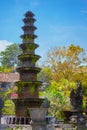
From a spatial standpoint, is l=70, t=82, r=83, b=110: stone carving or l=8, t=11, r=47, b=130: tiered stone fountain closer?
l=70, t=82, r=83, b=110: stone carving

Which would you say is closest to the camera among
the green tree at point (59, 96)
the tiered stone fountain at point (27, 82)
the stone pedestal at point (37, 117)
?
the stone pedestal at point (37, 117)

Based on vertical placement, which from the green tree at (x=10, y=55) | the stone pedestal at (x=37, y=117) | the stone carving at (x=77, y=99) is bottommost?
the stone pedestal at (x=37, y=117)

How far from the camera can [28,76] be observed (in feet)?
91.0

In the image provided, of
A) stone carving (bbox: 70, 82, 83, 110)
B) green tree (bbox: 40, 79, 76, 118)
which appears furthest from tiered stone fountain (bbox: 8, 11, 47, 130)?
green tree (bbox: 40, 79, 76, 118)

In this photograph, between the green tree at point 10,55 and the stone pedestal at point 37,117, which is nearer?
the stone pedestal at point 37,117

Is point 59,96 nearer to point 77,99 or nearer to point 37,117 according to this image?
point 77,99

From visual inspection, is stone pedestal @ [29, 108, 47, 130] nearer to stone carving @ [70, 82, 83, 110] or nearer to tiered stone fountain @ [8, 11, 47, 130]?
stone carving @ [70, 82, 83, 110]

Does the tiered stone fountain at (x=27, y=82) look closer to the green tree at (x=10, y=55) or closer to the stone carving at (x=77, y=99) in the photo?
the stone carving at (x=77, y=99)

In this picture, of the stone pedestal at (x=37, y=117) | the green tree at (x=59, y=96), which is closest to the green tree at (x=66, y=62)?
the green tree at (x=59, y=96)

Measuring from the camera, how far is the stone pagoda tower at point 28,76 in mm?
26797

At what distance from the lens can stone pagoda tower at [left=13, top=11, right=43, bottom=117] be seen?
26.8 metres

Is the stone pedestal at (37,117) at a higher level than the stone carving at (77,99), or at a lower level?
lower

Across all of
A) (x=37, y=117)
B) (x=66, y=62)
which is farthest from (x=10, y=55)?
(x=37, y=117)

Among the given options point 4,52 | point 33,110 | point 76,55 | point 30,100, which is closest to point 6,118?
point 30,100
